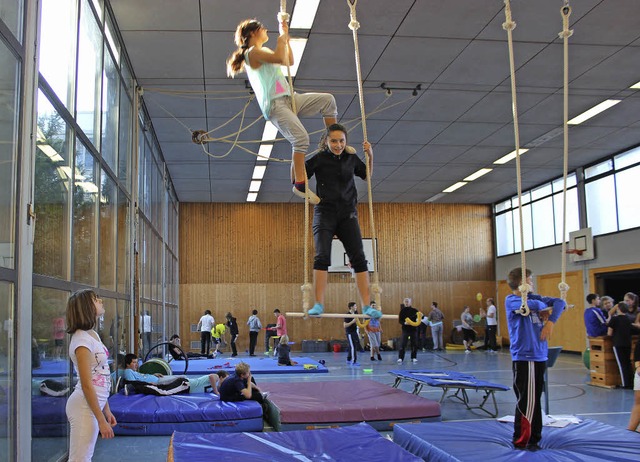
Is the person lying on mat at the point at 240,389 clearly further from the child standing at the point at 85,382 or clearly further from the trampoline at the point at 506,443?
the child standing at the point at 85,382

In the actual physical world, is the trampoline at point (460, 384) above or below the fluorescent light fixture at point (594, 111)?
below

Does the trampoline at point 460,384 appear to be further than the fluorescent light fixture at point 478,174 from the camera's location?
No

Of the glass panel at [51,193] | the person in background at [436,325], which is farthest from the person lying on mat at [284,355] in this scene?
the glass panel at [51,193]

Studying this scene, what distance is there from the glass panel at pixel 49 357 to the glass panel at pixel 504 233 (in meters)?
16.4

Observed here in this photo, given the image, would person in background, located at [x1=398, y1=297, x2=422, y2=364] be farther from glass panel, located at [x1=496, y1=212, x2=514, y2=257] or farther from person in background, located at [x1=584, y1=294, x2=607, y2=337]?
glass panel, located at [x1=496, y1=212, x2=514, y2=257]

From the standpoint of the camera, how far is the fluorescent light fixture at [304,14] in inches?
271

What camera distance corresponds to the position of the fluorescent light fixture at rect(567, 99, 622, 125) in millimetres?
10438

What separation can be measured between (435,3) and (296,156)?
3.74m

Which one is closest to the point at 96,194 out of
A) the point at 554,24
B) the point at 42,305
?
the point at 42,305

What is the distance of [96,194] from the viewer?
21.3ft

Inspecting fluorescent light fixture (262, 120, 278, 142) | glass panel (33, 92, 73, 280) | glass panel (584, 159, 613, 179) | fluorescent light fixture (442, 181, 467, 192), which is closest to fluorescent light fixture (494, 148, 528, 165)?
fluorescent light fixture (442, 181, 467, 192)

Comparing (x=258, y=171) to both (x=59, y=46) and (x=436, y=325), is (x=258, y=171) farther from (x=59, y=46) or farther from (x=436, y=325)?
(x=59, y=46)

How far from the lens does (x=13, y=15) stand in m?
3.65

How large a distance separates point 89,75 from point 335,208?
3454 millimetres
